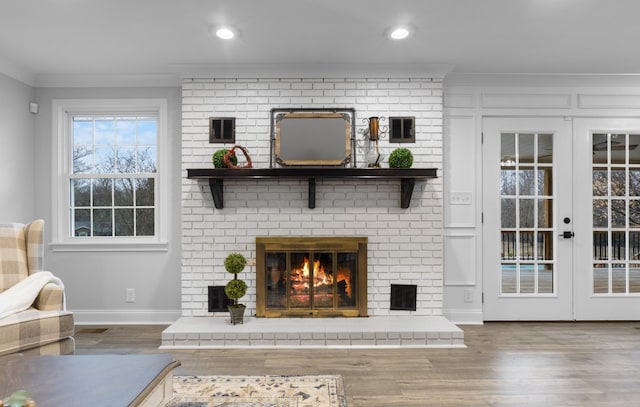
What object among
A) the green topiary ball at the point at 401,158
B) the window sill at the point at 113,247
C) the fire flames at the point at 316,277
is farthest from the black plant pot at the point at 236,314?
the green topiary ball at the point at 401,158

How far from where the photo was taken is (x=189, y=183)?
385cm

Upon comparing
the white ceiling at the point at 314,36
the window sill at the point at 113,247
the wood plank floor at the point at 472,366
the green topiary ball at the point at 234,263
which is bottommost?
the wood plank floor at the point at 472,366

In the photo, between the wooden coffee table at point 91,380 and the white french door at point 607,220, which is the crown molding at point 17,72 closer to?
the wooden coffee table at point 91,380

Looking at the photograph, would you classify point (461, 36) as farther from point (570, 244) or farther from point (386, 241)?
point (570, 244)

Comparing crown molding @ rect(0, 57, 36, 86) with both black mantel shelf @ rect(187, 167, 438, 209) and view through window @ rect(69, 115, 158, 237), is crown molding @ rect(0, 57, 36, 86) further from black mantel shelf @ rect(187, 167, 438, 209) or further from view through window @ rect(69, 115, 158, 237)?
black mantel shelf @ rect(187, 167, 438, 209)

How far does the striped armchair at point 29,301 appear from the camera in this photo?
96.6 inches

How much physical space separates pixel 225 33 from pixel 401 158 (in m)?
1.73

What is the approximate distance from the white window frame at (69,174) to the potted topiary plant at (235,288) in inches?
37.0

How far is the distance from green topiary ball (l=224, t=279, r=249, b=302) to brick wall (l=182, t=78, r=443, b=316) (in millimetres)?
336

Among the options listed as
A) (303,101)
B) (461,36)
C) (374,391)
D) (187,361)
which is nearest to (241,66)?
(303,101)

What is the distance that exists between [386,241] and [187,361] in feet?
6.37

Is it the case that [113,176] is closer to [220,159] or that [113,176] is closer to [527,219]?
[220,159]

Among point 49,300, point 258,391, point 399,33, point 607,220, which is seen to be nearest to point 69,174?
point 49,300

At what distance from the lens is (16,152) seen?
153 inches
